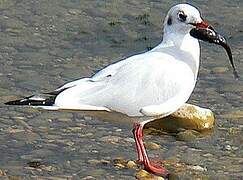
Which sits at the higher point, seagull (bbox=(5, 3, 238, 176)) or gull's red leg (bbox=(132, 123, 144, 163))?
seagull (bbox=(5, 3, 238, 176))

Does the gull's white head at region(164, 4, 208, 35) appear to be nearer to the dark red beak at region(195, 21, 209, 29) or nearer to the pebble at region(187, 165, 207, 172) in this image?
the dark red beak at region(195, 21, 209, 29)

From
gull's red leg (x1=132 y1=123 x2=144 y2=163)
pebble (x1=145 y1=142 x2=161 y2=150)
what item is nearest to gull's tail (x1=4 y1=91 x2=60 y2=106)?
gull's red leg (x1=132 y1=123 x2=144 y2=163)

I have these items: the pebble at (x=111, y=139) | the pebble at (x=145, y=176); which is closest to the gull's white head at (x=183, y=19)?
the pebble at (x=111, y=139)

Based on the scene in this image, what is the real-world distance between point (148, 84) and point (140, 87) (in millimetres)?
51

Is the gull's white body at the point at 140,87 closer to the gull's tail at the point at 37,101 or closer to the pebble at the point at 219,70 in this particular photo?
the gull's tail at the point at 37,101

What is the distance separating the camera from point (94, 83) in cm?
546

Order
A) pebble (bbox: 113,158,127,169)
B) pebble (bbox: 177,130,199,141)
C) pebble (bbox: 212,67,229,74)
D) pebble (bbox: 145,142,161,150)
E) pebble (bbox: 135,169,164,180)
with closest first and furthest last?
pebble (bbox: 135,169,164,180)
pebble (bbox: 113,158,127,169)
pebble (bbox: 145,142,161,150)
pebble (bbox: 177,130,199,141)
pebble (bbox: 212,67,229,74)

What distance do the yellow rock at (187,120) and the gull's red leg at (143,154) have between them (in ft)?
1.75

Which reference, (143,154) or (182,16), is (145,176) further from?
(182,16)

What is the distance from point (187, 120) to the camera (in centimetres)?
612

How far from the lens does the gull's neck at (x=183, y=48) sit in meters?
5.68

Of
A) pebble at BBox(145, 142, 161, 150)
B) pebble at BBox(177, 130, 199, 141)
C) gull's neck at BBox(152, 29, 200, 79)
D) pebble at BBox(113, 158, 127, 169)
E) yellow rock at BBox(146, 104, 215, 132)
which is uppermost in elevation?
gull's neck at BBox(152, 29, 200, 79)

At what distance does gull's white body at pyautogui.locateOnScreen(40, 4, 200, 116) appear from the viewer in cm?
536

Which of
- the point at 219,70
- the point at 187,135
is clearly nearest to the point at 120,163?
the point at 187,135
